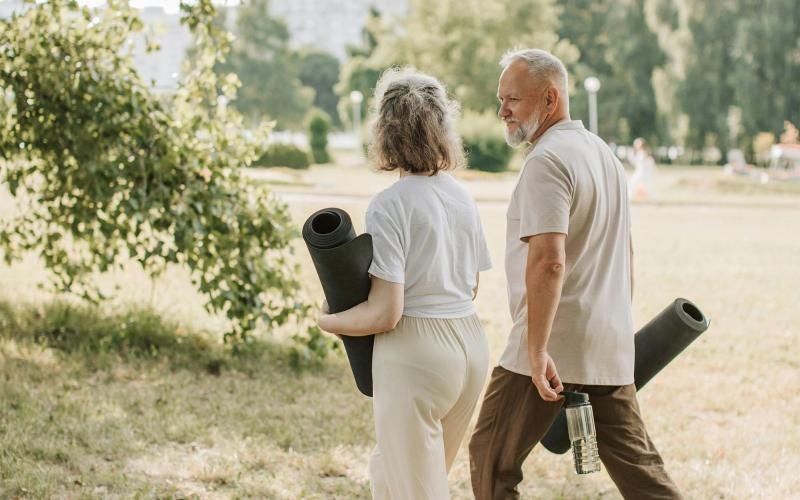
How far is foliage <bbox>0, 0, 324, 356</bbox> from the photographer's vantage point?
596cm

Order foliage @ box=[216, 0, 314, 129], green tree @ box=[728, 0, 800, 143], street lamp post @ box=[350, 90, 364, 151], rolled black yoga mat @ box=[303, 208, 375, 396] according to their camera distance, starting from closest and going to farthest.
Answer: rolled black yoga mat @ box=[303, 208, 375, 396] < green tree @ box=[728, 0, 800, 143] < street lamp post @ box=[350, 90, 364, 151] < foliage @ box=[216, 0, 314, 129]

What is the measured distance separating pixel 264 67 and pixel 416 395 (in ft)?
241

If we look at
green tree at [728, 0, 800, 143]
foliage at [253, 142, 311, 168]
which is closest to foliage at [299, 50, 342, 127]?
green tree at [728, 0, 800, 143]

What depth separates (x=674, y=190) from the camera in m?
29.4

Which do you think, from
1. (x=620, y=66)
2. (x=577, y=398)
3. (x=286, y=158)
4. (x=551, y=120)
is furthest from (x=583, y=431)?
(x=620, y=66)

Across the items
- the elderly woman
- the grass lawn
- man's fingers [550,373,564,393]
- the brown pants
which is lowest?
the grass lawn

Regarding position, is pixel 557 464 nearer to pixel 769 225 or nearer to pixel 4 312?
pixel 4 312

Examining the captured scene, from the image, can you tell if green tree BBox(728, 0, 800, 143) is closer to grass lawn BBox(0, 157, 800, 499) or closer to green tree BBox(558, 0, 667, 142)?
green tree BBox(558, 0, 667, 142)

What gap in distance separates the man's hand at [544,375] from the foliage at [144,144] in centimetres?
336

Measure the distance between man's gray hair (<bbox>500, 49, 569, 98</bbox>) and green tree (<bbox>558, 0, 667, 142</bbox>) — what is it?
5540cm

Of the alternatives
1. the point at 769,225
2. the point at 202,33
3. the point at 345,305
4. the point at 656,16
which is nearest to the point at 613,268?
the point at 345,305

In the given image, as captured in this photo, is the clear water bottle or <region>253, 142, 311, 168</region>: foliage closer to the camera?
the clear water bottle

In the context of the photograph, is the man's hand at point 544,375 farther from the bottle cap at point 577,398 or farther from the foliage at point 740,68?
the foliage at point 740,68

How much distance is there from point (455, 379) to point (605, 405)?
2.08 ft
